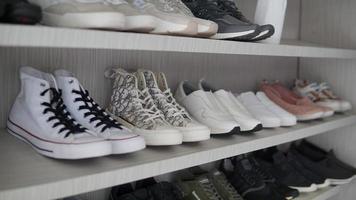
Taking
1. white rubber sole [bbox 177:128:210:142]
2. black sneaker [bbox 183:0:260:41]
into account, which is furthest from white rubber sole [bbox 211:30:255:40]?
white rubber sole [bbox 177:128:210:142]

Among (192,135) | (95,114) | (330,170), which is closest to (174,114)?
(192,135)

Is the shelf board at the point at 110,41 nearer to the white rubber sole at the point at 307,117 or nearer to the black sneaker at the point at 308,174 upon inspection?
the white rubber sole at the point at 307,117

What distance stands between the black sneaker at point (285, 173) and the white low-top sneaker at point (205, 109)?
0.44 metres

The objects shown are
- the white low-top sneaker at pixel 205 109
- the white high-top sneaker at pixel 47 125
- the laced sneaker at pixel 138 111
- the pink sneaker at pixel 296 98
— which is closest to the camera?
the white high-top sneaker at pixel 47 125

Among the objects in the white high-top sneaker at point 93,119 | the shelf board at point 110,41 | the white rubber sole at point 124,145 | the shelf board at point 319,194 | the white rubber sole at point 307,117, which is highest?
the shelf board at point 110,41

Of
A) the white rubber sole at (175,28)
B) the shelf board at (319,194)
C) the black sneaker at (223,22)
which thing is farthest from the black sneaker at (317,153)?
the white rubber sole at (175,28)

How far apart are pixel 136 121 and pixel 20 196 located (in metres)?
0.30

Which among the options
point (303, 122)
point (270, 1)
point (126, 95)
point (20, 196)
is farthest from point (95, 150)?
point (303, 122)

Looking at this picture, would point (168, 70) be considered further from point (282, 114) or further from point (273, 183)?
point (273, 183)

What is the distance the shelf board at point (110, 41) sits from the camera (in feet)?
1.51

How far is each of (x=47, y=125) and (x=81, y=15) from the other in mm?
201

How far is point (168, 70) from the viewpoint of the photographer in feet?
3.44

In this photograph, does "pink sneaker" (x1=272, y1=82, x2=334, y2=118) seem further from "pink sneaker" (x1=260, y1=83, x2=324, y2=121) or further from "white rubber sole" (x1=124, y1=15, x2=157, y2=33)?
"white rubber sole" (x1=124, y1=15, x2=157, y2=33)

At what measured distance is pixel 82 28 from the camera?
1.76ft
